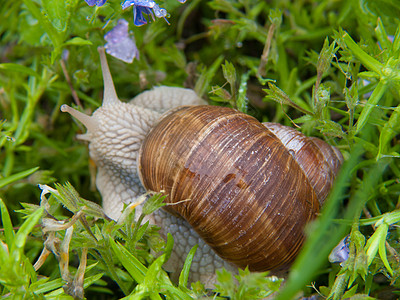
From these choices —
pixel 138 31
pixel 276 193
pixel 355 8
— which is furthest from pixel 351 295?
pixel 138 31

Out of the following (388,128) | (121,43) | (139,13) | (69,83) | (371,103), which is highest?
(139,13)

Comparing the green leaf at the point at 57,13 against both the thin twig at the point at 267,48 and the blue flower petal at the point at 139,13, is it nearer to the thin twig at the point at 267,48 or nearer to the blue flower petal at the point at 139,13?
the blue flower petal at the point at 139,13

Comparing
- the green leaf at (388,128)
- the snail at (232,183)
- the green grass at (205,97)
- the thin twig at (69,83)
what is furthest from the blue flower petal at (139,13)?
the green leaf at (388,128)

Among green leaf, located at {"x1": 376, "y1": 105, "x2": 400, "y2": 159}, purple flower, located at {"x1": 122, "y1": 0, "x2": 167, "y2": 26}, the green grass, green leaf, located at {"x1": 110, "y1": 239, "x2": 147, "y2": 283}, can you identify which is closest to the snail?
the green grass

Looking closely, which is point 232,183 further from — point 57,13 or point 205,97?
point 57,13

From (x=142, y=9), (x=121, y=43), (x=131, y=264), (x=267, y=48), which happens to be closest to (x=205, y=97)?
(x=267, y=48)

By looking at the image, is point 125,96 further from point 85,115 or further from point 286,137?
point 286,137
